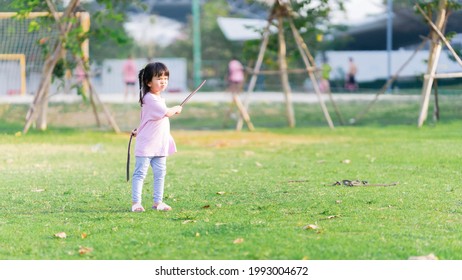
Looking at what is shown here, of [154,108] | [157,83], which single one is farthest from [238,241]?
[157,83]

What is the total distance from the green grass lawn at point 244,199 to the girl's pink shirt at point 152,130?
0.58 metres

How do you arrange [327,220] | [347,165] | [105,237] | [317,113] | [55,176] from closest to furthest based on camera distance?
[105,237] < [327,220] < [55,176] < [347,165] < [317,113]

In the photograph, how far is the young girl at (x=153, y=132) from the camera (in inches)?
357

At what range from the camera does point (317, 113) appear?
26.4m

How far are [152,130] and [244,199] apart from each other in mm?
1366

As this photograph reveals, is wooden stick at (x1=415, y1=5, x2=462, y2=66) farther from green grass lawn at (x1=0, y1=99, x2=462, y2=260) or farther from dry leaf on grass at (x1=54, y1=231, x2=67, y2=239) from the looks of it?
dry leaf on grass at (x1=54, y1=231, x2=67, y2=239)

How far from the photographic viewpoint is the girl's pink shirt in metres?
9.11

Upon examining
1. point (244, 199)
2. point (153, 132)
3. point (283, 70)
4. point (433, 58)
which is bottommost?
point (283, 70)

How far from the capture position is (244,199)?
9.99 meters

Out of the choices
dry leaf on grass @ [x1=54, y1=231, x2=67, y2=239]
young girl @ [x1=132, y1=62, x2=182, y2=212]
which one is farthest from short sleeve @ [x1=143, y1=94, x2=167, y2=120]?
dry leaf on grass @ [x1=54, y1=231, x2=67, y2=239]

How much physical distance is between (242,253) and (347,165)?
6749 mm

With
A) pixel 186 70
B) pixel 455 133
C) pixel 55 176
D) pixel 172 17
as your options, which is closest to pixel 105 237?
pixel 55 176

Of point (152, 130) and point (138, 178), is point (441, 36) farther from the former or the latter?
point (138, 178)

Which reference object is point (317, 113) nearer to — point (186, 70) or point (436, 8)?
point (436, 8)
